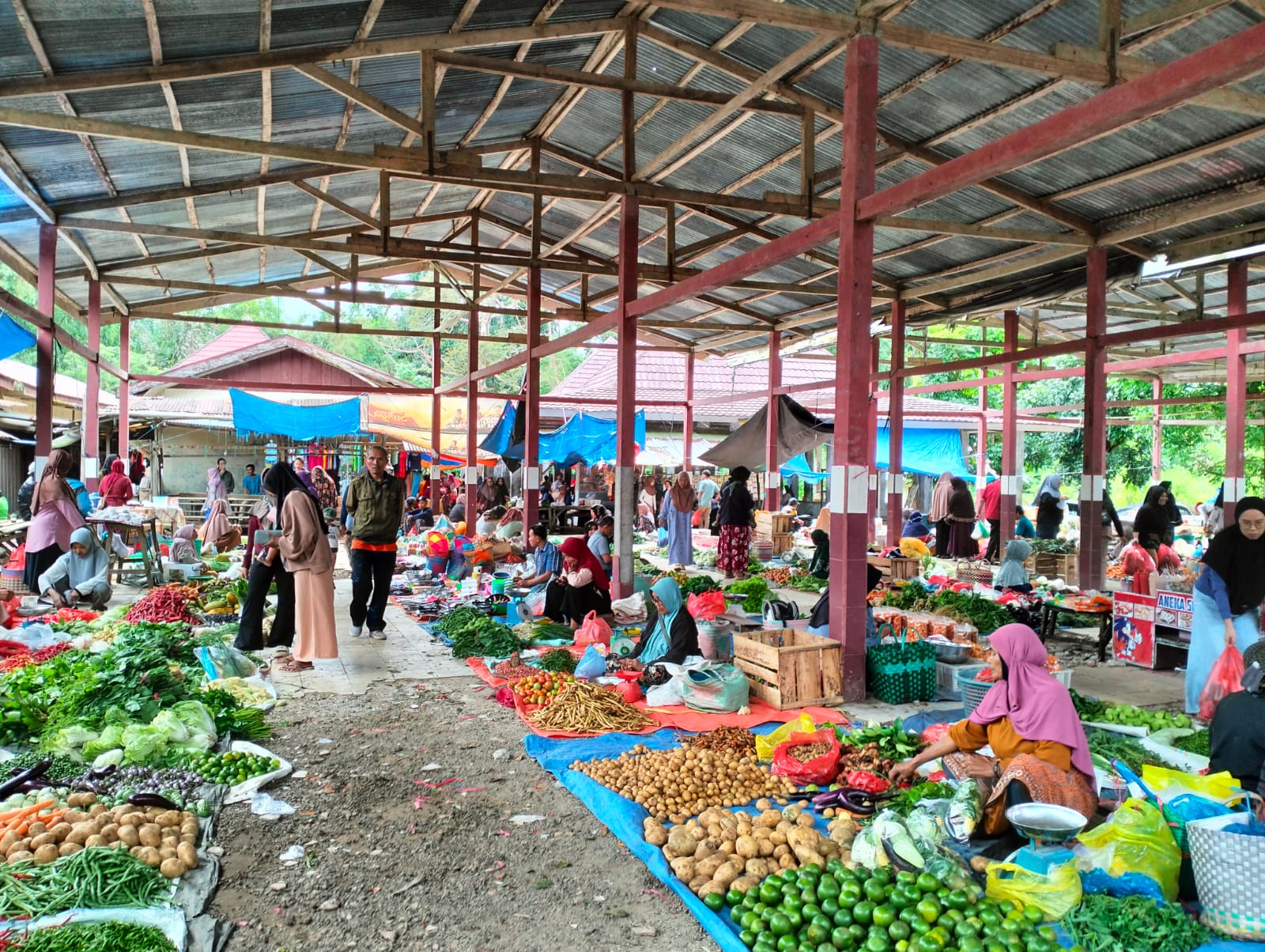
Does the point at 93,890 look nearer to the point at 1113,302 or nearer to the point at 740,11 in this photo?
the point at 740,11

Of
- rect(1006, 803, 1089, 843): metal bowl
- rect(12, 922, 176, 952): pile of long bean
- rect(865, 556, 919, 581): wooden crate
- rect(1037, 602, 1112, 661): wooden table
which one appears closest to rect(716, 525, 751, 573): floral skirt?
rect(865, 556, 919, 581): wooden crate

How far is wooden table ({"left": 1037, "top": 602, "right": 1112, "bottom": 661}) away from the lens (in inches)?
322

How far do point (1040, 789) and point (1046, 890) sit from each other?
0.59 metres

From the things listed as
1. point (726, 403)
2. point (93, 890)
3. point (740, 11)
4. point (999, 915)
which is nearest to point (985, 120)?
point (740, 11)

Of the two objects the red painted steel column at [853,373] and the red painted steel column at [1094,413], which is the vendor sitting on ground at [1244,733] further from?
the red painted steel column at [1094,413]

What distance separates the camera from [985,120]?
29.9 feet

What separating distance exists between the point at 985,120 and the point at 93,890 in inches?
377

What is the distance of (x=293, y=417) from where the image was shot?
16.8m

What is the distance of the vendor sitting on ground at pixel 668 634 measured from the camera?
6824 millimetres

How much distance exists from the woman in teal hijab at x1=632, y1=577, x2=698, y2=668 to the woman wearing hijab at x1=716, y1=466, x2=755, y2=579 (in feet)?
20.1

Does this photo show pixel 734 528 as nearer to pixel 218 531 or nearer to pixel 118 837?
pixel 218 531

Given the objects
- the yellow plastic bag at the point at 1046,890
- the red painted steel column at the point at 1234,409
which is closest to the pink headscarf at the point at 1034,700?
the yellow plastic bag at the point at 1046,890

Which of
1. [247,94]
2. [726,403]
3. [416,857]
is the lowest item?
[416,857]

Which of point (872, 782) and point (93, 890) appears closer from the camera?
point (93, 890)
